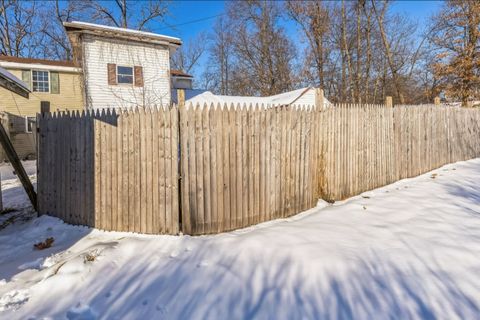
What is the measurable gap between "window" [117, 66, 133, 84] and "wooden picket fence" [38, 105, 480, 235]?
9381 millimetres

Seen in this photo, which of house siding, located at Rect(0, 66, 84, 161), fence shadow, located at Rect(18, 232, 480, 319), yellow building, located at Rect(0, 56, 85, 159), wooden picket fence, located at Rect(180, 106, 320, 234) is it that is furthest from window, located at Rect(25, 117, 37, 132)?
fence shadow, located at Rect(18, 232, 480, 319)

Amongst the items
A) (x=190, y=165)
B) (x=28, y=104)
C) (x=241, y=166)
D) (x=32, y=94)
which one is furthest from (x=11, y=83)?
(x=28, y=104)

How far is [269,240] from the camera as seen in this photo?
345 centimetres

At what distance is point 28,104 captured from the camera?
16469mm

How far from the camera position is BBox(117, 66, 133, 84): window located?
1334cm

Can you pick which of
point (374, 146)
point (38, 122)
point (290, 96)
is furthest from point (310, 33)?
point (38, 122)

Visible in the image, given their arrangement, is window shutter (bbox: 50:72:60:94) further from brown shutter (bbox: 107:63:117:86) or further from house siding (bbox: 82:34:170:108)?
brown shutter (bbox: 107:63:117:86)

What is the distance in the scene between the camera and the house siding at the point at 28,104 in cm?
1545

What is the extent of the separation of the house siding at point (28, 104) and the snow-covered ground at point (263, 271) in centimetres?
1424

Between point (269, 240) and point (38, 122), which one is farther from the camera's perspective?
point (38, 122)

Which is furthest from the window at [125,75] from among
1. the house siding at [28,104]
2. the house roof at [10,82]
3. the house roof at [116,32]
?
the house roof at [10,82]

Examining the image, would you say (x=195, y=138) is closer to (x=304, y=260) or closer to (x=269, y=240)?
(x=269, y=240)

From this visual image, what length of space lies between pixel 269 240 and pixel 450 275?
1884 millimetres

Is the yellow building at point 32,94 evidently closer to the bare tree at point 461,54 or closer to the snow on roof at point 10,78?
the snow on roof at point 10,78
